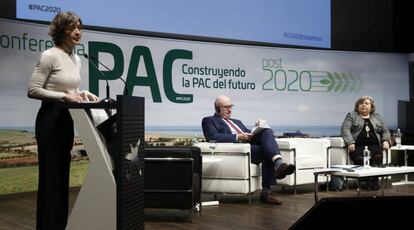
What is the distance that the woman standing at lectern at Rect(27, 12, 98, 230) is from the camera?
240 centimetres

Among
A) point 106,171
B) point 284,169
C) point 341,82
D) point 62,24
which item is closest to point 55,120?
point 106,171

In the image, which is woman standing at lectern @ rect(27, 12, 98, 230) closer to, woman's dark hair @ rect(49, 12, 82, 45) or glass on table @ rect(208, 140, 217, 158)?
woman's dark hair @ rect(49, 12, 82, 45)

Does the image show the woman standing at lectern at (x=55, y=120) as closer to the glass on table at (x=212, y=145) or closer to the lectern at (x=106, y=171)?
the lectern at (x=106, y=171)

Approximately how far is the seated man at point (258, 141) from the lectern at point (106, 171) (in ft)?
9.73

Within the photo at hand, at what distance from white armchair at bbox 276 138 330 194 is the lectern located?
11.9 feet

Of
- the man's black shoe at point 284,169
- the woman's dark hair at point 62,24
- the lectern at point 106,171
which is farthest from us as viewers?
the man's black shoe at point 284,169

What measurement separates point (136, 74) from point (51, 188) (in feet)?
14.5

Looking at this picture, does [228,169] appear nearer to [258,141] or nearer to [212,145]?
[212,145]

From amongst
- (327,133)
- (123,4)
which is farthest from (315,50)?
(123,4)

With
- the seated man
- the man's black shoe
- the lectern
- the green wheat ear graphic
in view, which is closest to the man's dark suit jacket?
the seated man

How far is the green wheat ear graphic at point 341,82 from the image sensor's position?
27.5 ft

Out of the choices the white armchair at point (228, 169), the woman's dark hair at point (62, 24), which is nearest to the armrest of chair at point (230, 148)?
the white armchair at point (228, 169)

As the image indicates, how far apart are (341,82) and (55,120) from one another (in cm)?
670

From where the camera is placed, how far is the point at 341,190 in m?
6.37
